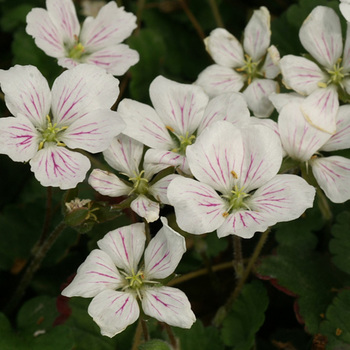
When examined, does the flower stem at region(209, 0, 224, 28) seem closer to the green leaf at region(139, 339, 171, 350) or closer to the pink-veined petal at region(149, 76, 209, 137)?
the pink-veined petal at region(149, 76, 209, 137)

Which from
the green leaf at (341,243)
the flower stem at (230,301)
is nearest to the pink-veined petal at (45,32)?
the flower stem at (230,301)

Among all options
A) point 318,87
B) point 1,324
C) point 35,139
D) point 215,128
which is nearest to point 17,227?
point 1,324

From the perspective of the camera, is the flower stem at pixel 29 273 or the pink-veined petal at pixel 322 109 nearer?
the pink-veined petal at pixel 322 109

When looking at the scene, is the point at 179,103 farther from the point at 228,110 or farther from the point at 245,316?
the point at 245,316

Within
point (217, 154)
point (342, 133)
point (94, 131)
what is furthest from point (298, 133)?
point (94, 131)

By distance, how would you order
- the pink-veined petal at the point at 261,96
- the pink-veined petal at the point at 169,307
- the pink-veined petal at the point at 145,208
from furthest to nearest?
the pink-veined petal at the point at 261,96
the pink-veined petal at the point at 145,208
the pink-veined petal at the point at 169,307

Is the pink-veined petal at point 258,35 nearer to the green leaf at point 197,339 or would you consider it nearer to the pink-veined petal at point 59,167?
the pink-veined petal at point 59,167

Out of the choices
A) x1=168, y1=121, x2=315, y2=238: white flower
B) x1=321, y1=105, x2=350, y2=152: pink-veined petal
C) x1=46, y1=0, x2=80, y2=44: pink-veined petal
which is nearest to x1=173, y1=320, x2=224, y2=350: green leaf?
x1=168, y1=121, x2=315, y2=238: white flower

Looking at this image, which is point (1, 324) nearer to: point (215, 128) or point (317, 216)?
point (215, 128)
